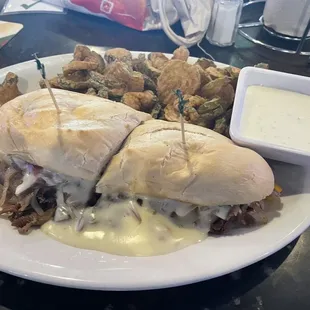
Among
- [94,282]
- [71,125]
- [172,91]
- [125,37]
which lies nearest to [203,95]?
[172,91]

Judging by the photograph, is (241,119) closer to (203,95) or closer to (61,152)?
(203,95)

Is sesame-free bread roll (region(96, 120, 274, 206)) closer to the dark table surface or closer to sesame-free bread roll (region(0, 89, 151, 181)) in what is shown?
sesame-free bread roll (region(0, 89, 151, 181))

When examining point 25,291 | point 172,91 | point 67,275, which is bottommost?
point 25,291

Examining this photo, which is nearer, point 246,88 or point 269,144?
point 269,144

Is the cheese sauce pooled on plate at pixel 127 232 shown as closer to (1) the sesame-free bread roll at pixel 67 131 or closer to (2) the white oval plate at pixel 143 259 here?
(2) the white oval plate at pixel 143 259

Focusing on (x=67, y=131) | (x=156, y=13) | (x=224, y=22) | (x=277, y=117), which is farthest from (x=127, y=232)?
(x=156, y=13)

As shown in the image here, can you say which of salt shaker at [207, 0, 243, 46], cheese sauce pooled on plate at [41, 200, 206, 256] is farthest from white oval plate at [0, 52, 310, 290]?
salt shaker at [207, 0, 243, 46]

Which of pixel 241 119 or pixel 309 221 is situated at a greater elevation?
pixel 241 119
